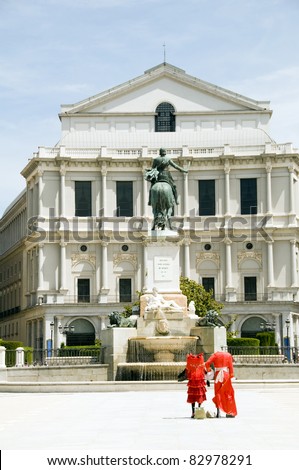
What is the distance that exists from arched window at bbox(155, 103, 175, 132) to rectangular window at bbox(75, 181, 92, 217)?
36.1ft

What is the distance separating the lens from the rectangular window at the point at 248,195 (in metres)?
101

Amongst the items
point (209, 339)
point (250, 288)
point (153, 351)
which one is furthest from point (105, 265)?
point (153, 351)

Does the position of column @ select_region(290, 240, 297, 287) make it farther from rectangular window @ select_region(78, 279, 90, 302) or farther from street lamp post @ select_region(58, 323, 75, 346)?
street lamp post @ select_region(58, 323, 75, 346)

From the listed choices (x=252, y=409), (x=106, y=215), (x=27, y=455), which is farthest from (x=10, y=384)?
(x=106, y=215)

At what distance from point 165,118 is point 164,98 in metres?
2.16

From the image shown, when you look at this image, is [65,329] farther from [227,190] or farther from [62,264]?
[227,190]

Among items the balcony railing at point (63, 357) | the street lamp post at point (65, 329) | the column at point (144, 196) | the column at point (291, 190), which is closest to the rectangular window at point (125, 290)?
the street lamp post at point (65, 329)

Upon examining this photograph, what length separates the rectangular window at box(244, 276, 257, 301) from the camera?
9956 cm

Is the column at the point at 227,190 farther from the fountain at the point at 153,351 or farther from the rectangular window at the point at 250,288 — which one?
the fountain at the point at 153,351

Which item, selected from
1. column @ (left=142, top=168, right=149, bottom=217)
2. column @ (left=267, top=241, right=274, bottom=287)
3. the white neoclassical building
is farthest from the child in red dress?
column @ (left=142, top=168, right=149, bottom=217)

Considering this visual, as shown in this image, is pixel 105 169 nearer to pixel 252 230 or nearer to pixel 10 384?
pixel 252 230

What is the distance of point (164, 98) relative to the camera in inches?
4215

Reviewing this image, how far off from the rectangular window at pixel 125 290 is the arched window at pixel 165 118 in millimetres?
17324

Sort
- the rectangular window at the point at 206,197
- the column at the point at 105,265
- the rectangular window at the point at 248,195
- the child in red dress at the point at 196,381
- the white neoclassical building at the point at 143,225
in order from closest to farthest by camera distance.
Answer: the child in red dress at the point at 196,381, the white neoclassical building at the point at 143,225, the column at the point at 105,265, the rectangular window at the point at 248,195, the rectangular window at the point at 206,197
